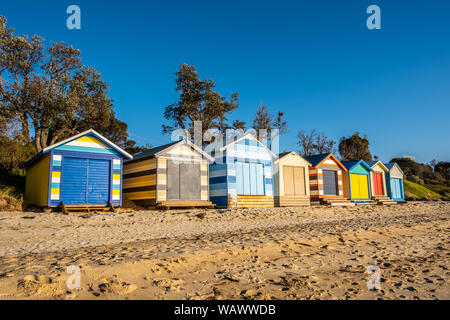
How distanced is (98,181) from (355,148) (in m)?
45.7

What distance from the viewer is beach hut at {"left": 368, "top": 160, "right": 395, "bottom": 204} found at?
97.9 ft

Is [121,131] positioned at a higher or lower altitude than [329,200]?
higher

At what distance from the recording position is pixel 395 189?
32.2 meters

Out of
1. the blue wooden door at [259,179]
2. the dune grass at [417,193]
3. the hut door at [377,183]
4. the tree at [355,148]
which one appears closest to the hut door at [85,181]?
the blue wooden door at [259,179]

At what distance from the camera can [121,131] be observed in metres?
43.7

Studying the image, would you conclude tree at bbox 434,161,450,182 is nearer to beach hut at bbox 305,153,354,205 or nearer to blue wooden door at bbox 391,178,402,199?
blue wooden door at bbox 391,178,402,199

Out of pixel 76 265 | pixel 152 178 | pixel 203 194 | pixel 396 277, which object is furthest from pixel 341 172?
pixel 76 265

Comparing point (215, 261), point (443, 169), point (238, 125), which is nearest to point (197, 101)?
point (238, 125)

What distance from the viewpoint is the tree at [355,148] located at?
52312 mm

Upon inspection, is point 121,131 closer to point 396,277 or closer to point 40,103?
point 40,103

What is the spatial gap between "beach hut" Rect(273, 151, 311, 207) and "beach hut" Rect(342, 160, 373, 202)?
469 centimetres

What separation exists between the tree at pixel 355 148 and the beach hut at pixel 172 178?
125ft

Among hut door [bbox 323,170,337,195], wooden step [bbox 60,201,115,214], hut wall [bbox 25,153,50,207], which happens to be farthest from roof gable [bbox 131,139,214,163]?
hut door [bbox 323,170,337,195]

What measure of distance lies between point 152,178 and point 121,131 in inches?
1105
